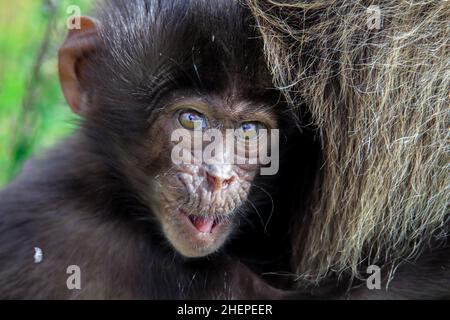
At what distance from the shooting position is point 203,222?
3477 millimetres

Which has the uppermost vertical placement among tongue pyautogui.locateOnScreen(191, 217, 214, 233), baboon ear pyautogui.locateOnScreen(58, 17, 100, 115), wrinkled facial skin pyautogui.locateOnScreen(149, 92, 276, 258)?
baboon ear pyautogui.locateOnScreen(58, 17, 100, 115)

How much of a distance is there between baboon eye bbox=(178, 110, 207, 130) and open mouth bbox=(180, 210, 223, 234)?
0.38 m

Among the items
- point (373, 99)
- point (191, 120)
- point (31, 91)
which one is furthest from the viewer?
point (31, 91)

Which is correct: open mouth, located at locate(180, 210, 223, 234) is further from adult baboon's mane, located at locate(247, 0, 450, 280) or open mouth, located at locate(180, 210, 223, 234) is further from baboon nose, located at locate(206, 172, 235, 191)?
adult baboon's mane, located at locate(247, 0, 450, 280)

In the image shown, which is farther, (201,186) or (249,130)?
(249,130)

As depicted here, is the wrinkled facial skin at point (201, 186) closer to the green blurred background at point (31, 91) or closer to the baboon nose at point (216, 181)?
the baboon nose at point (216, 181)

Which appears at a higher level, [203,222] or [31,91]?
[31,91]

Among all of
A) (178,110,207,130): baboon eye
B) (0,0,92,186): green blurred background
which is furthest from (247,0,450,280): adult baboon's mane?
(0,0,92,186): green blurred background

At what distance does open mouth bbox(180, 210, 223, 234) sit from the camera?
3.45 meters

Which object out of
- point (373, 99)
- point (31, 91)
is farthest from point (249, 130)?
point (31, 91)

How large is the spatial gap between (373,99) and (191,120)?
31.0 inches

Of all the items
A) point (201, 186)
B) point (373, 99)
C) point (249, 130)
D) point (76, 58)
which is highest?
point (76, 58)

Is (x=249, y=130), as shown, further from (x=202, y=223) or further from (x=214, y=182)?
(x=202, y=223)

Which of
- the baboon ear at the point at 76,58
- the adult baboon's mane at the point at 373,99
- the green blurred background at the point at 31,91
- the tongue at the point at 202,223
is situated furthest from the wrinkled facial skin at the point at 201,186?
the green blurred background at the point at 31,91
